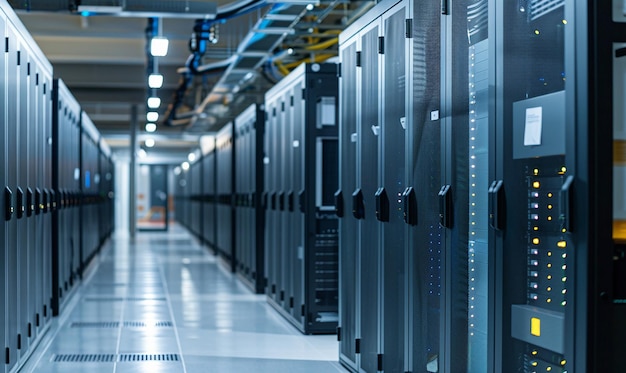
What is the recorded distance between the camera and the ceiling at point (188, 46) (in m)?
8.63

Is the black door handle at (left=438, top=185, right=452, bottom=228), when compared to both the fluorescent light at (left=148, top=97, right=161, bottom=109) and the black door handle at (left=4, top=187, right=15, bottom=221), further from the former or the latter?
the fluorescent light at (left=148, top=97, right=161, bottom=109)

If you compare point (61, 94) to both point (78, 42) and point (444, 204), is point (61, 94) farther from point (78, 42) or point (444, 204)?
point (78, 42)

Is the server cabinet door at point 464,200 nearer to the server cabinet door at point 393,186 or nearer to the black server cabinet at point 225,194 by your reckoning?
the server cabinet door at point 393,186

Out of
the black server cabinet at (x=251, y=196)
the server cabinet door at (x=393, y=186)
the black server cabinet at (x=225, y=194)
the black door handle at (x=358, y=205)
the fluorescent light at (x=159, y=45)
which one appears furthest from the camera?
the black server cabinet at (x=225, y=194)

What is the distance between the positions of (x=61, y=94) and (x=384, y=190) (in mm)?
5171

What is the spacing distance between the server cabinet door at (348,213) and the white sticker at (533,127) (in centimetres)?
258

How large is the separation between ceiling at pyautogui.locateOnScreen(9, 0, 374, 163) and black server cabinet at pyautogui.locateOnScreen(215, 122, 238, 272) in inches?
31.3

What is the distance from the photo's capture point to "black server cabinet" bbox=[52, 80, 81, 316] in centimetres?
887

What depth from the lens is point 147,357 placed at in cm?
655

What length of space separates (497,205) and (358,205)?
2.35 meters

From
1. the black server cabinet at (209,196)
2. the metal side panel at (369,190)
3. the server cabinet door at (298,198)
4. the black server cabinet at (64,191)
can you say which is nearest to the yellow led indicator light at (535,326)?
the metal side panel at (369,190)

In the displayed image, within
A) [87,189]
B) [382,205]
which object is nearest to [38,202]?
[382,205]

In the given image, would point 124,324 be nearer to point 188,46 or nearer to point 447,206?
point 447,206

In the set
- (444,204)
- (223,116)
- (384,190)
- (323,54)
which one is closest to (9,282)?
(384,190)
